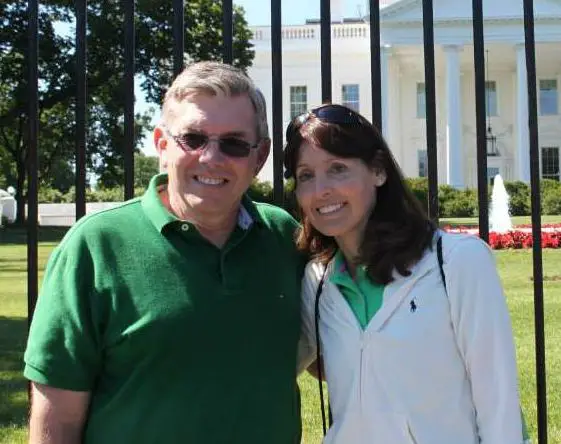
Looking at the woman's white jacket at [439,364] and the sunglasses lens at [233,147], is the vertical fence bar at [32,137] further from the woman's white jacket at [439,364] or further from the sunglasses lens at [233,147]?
the woman's white jacket at [439,364]

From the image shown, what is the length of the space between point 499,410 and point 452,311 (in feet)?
0.95

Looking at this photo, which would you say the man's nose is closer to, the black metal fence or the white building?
the black metal fence

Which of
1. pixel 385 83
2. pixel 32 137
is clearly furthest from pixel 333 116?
pixel 385 83

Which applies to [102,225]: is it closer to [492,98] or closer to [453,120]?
[453,120]

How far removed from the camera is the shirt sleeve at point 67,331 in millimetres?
1911

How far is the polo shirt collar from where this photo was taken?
6.74 feet

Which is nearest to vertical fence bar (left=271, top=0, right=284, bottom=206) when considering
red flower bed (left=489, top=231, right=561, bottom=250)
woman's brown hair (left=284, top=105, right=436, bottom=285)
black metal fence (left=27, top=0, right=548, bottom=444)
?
black metal fence (left=27, top=0, right=548, bottom=444)

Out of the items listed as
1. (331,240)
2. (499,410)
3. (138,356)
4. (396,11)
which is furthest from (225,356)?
(396,11)

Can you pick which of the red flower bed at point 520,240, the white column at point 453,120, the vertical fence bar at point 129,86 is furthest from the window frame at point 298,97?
the vertical fence bar at point 129,86

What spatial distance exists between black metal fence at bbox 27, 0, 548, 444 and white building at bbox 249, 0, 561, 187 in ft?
104

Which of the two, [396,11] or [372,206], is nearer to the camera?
[372,206]

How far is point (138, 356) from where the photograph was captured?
1953 mm

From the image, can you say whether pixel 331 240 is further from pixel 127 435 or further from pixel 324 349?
pixel 127 435

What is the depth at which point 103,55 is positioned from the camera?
21.5 m
